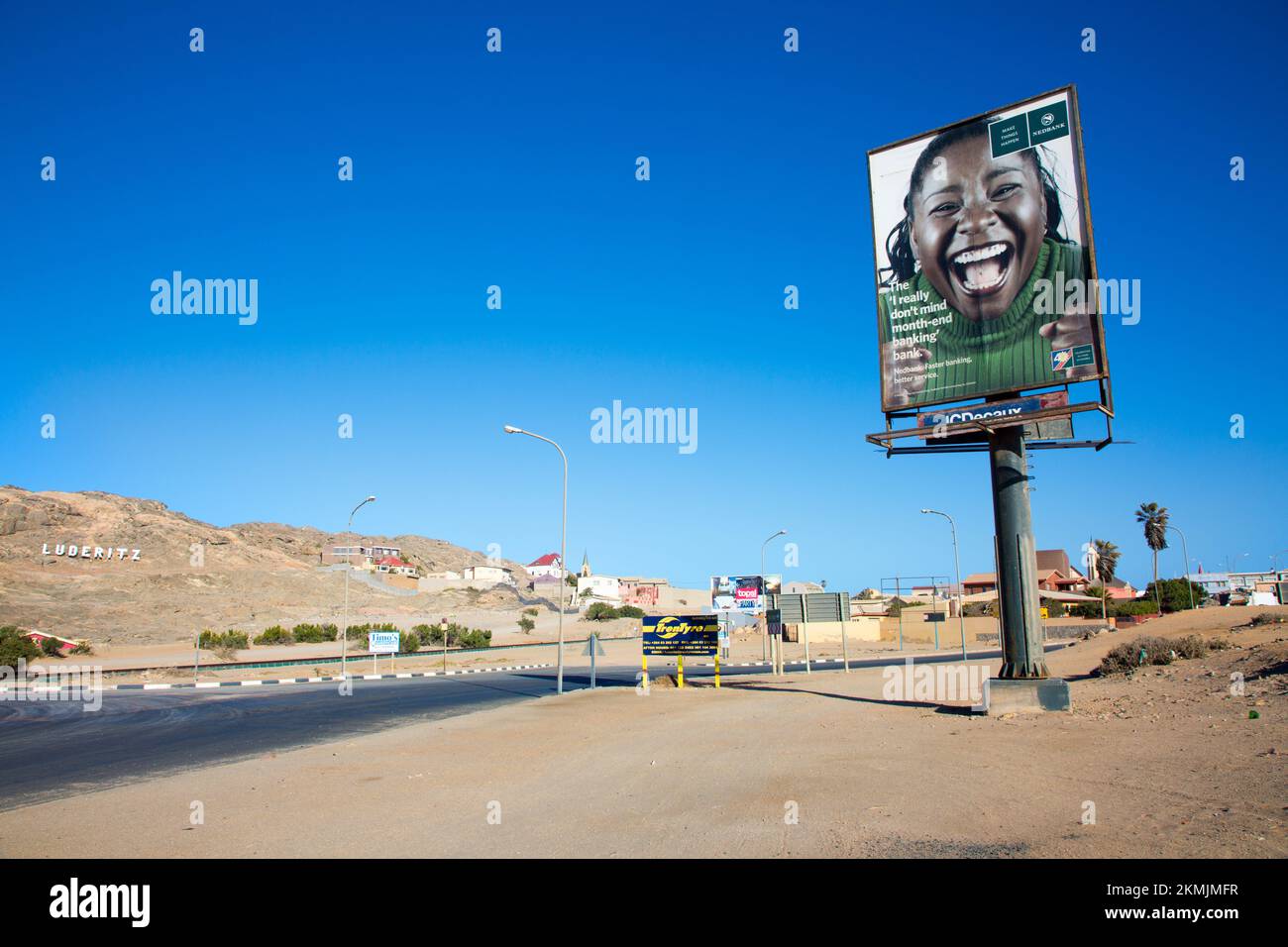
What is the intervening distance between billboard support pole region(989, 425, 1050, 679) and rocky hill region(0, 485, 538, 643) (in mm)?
56417

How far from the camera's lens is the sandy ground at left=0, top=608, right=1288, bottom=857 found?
7.50m

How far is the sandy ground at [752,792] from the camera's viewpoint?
7500 millimetres

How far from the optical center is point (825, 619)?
31656 mm

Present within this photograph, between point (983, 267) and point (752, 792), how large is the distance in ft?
45.2

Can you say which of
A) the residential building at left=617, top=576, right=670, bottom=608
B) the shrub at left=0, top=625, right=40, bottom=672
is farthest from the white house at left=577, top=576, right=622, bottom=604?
the shrub at left=0, top=625, right=40, bottom=672

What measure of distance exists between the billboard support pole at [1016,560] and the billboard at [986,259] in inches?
57.9

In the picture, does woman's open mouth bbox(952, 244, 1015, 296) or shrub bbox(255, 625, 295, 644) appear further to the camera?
shrub bbox(255, 625, 295, 644)

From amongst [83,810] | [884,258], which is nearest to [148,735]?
[83,810]

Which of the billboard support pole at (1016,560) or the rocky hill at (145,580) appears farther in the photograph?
the rocky hill at (145,580)

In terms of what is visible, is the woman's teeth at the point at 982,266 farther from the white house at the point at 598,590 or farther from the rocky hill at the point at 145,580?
the white house at the point at 598,590

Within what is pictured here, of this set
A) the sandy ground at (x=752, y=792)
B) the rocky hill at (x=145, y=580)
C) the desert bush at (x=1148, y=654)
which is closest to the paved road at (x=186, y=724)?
the sandy ground at (x=752, y=792)

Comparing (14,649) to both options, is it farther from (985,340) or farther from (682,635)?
(985,340)

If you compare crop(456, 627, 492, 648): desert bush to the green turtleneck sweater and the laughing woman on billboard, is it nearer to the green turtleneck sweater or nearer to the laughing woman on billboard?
the laughing woman on billboard

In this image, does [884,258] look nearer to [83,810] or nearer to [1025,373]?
[1025,373]
